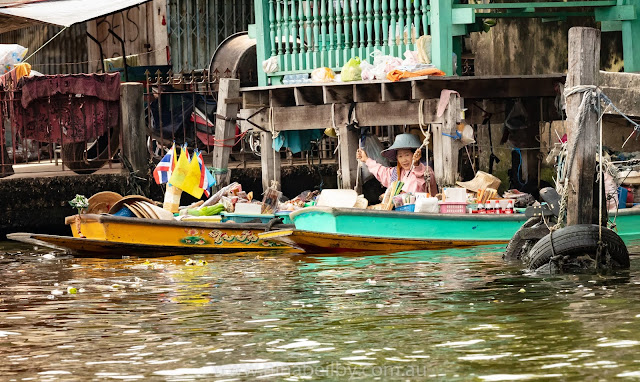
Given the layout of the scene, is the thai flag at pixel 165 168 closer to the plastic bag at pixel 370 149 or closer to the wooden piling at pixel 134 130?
the wooden piling at pixel 134 130

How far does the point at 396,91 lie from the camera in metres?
14.0

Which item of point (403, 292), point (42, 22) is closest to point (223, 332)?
point (403, 292)

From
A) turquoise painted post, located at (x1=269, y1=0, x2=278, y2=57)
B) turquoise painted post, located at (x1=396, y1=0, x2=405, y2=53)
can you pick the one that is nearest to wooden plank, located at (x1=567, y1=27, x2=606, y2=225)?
turquoise painted post, located at (x1=396, y1=0, x2=405, y2=53)

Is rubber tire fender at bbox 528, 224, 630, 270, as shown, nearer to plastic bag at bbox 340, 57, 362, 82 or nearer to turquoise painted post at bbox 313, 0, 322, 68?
plastic bag at bbox 340, 57, 362, 82

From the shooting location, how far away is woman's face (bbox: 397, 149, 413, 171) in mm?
14219

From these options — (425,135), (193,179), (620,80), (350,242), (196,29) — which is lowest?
(350,242)

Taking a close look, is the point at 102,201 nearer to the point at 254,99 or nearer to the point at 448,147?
the point at 254,99

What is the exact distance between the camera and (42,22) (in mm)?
18016

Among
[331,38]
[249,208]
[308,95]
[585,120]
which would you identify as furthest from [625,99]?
[249,208]

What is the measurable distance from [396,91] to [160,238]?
337 cm

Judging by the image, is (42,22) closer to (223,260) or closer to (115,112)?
(115,112)

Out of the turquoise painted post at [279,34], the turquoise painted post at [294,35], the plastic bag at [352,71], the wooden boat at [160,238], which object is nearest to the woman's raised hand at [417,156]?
the plastic bag at [352,71]

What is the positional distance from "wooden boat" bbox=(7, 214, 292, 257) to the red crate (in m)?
2.09

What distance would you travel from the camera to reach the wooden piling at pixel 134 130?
16.4 m
